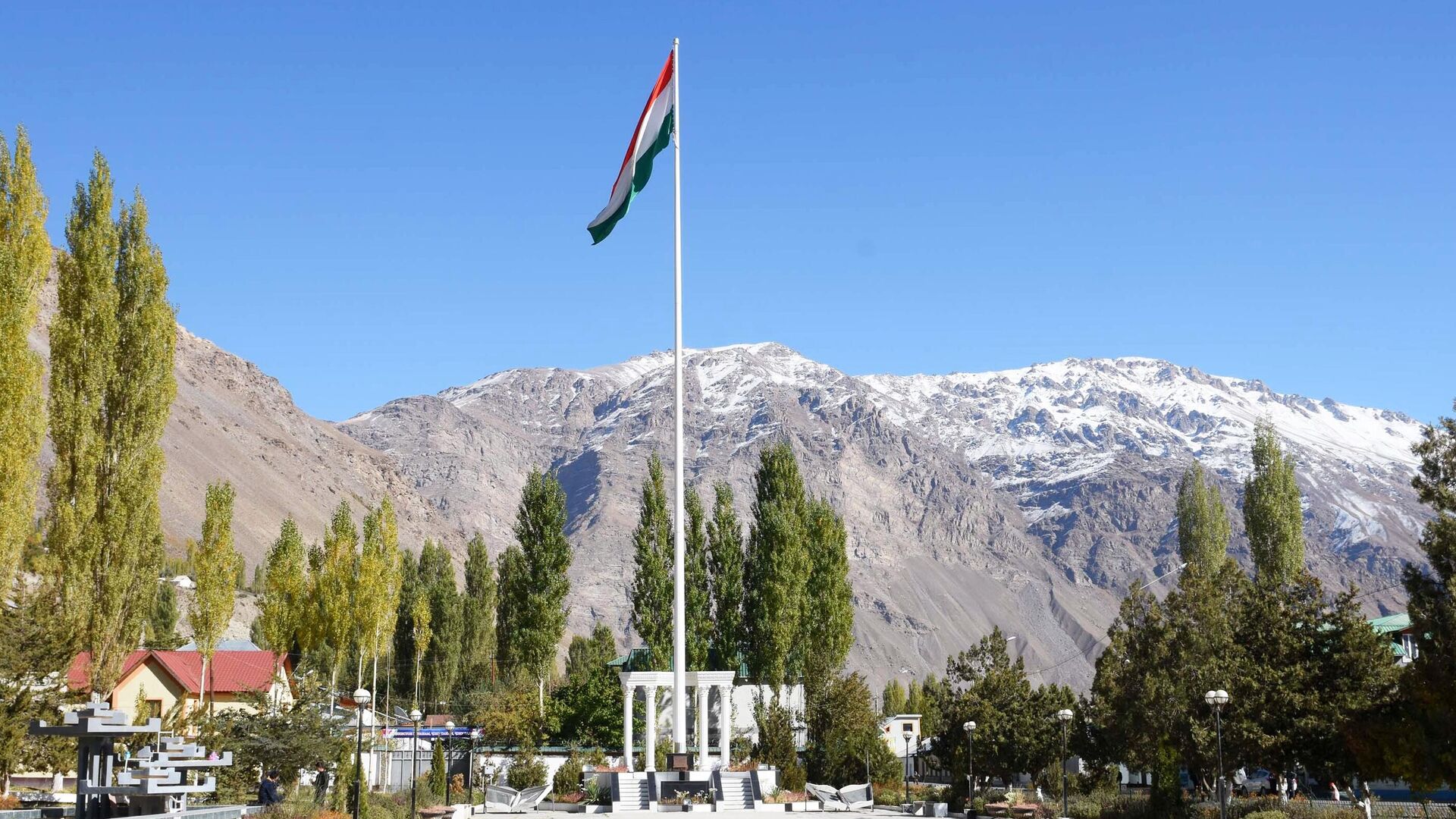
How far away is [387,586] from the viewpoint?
5850 cm

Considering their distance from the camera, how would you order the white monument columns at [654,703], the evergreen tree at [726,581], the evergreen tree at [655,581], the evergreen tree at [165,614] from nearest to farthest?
the white monument columns at [654,703]
the evergreen tree at [655,581]
the evergreen tree at [726,581]
the evergreen tree at [165,614]

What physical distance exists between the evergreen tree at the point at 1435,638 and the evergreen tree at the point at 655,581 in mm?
33607

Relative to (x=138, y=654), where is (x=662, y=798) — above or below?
below

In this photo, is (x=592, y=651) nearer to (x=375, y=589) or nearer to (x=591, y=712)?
(x=375, y=589)

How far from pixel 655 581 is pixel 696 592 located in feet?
8.52

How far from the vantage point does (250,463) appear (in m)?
161

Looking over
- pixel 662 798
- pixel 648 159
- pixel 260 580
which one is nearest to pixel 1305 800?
pixel 662 798

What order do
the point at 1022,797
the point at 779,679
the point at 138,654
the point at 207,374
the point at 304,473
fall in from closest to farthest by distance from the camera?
the point at 1022,797 → the point at 138,654 → the point at 779,679 → the point at 304,473 → the point at 207,374

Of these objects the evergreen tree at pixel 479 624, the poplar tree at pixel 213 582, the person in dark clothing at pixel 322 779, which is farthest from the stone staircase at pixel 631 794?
the evergreen tree at pixel 479 624

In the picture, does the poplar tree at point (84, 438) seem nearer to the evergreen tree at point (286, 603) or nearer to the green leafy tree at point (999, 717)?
the green leafy tree at point (999, 717)

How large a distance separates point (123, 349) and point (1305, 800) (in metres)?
28.2

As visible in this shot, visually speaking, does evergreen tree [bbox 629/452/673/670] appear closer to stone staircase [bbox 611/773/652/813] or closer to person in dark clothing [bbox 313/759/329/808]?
stone staircase [bbox 611/773/652/813]

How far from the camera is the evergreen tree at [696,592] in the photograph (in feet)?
181

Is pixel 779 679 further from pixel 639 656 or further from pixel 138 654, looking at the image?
pixel 138 654
